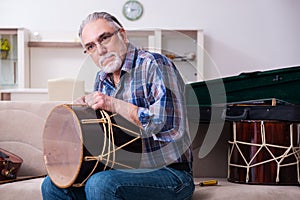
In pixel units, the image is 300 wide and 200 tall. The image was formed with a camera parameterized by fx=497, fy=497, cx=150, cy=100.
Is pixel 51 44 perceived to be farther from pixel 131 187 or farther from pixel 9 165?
pixel 131 187

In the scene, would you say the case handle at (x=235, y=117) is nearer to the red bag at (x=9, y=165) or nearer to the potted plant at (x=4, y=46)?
→ the red bag at (x=9, y=165)

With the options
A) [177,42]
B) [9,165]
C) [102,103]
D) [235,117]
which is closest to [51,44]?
[177,42]

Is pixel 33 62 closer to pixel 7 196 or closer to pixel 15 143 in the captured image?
pixel 15 143

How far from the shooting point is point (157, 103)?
1631 mm

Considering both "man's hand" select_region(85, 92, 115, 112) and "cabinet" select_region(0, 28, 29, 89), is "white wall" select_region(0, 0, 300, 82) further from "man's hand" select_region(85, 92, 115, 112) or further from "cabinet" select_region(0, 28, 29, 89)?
"man's hand" select_region(85, 92, 115, 112)

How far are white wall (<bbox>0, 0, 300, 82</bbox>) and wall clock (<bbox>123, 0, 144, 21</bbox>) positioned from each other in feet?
0.20

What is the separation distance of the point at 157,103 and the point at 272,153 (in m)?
0.67

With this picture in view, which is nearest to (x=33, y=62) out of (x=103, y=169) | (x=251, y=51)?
(x=251, y=51)

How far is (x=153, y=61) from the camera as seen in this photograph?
1.72 m

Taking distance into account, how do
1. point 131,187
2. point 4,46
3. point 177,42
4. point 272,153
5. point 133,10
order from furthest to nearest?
point 133,10 → point 177,42 → point 4,46 → point 272,153 → point 131,187

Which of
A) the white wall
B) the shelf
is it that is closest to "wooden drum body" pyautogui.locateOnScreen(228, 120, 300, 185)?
the white wall

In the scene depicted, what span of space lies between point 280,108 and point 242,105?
0.19 meters

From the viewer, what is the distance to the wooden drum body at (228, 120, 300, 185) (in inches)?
80.6

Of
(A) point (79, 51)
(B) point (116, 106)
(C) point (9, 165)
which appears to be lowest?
(C) point (9, 165)
